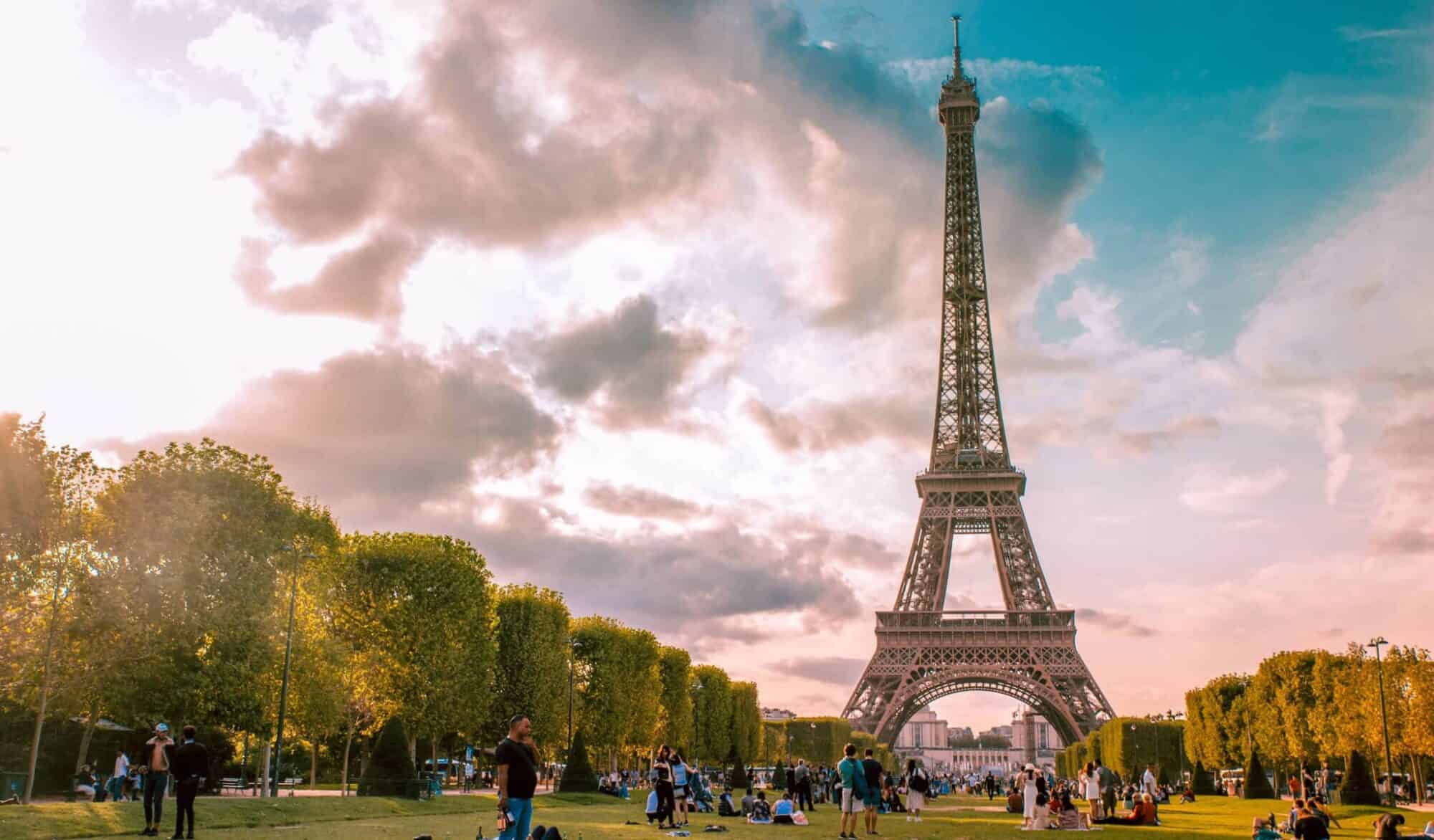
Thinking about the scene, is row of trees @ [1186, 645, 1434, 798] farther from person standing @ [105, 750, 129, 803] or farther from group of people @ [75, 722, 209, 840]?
person standing @ [105, 750, 129, 803]

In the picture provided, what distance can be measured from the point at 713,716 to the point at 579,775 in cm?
4645

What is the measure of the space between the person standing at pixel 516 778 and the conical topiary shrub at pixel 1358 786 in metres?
40.1

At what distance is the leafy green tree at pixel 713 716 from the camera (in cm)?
9138

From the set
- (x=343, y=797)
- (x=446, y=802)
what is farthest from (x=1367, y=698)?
(x=343, y=797)

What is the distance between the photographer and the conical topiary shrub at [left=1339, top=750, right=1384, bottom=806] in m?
43.3

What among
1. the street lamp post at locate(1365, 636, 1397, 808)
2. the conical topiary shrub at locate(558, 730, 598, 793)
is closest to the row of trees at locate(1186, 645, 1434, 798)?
the street lamp post at locate(1365, 636, 1397, 808)

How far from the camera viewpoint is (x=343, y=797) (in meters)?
34.8

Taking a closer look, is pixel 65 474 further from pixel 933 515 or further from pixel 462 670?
pixel 933 515

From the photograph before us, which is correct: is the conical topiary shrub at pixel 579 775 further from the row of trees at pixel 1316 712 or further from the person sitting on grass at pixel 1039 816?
the row of trees at pixel 1316 712

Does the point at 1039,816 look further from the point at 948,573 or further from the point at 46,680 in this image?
the point at 948,573

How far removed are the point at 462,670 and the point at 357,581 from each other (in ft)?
18.8

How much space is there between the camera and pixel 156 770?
66.7ft

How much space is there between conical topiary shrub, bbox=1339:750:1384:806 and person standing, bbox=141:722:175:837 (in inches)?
1599

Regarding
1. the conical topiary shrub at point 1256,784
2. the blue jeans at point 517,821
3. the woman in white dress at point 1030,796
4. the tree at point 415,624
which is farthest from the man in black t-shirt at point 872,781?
the conical topiary shrub at point 1256,784
